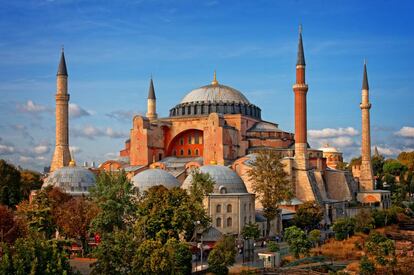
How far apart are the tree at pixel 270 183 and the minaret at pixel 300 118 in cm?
689

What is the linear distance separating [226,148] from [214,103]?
584 centimetres

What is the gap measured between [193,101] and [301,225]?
16.3 metres

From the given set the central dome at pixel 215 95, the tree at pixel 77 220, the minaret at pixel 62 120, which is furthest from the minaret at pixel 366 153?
the tree at pixel 77 220

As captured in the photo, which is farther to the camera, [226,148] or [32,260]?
[226,148]

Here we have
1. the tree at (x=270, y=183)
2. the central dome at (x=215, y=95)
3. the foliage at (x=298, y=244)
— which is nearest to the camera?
the foliage at (x=298, y=244)

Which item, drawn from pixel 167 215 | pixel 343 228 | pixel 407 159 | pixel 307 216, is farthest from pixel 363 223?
pixel 407 159

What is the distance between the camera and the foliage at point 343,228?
30.9m

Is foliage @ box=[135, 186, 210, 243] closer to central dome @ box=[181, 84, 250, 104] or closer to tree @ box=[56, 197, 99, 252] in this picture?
tree @ box=[56, 197, 99, 252]

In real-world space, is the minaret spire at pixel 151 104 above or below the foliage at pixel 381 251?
above

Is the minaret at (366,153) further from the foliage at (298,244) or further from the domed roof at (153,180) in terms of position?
the foliage at (298,244)

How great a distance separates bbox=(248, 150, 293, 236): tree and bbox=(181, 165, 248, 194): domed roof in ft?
4.58

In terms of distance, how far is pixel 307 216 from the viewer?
34.2m

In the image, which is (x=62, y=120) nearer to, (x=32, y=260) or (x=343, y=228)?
(x=343, y=228)

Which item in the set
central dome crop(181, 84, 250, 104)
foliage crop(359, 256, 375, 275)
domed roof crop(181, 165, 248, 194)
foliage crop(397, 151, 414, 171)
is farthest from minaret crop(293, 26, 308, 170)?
foliage crop(397, 151, 414, 171)
